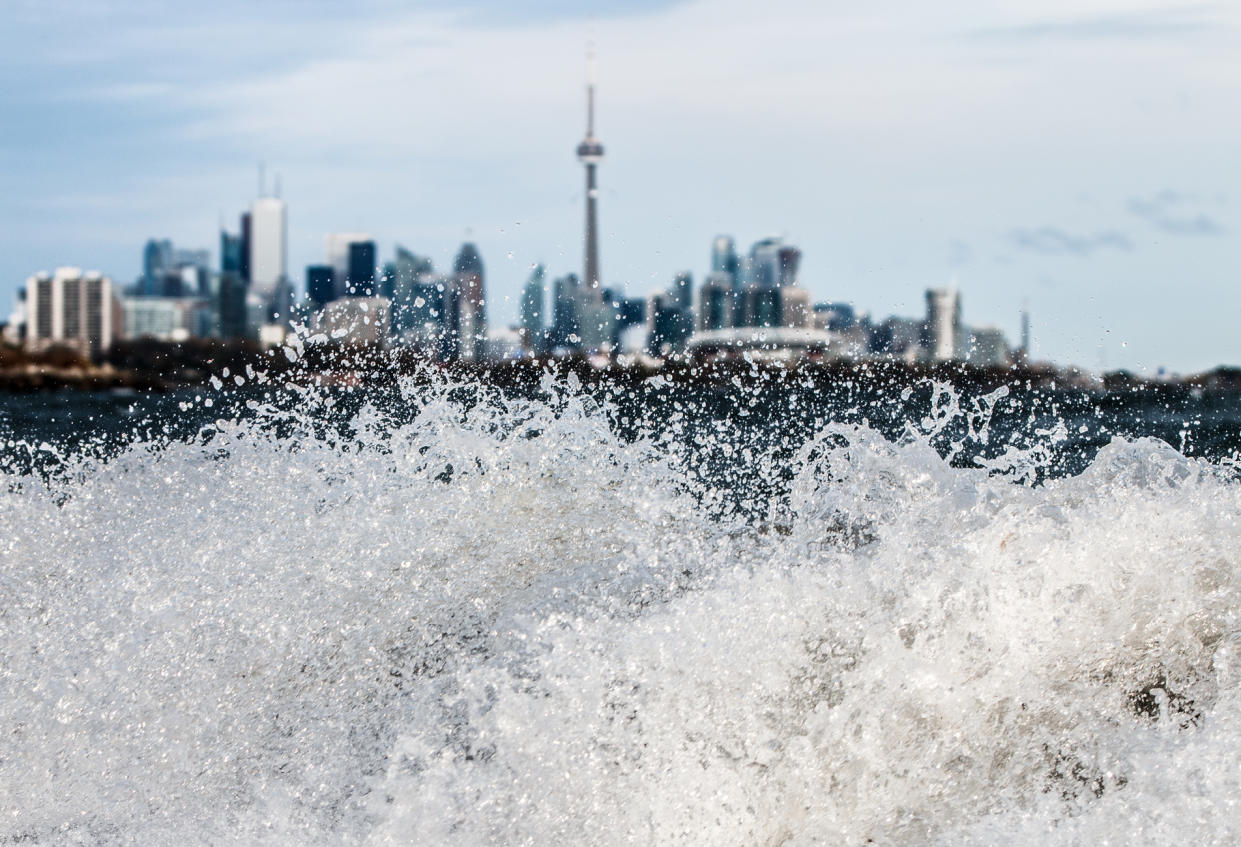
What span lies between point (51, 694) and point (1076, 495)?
418 cm

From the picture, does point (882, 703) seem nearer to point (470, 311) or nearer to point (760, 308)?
point (470, 311)

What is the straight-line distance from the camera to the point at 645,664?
4387mm

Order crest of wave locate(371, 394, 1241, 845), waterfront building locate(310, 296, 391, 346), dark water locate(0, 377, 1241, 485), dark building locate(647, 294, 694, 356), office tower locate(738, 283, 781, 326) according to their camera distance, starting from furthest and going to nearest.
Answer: office tower locate(738, 283, 781, 326), dark building locate(647, 294, 694, 356), dark water locate(0, 377, 1241, 485), waterfront building locate(310, 296, 391, 346), crest of wave locate(371, 394, 1241, 845)

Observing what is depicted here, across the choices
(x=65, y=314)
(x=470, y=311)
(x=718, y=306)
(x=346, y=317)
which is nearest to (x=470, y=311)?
(x=470, y=311)

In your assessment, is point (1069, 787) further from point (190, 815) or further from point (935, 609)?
point (190, 815)

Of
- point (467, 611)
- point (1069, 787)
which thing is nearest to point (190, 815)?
point (467, 611)

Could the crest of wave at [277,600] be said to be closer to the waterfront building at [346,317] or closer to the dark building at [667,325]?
the waterfront building at [346,317]

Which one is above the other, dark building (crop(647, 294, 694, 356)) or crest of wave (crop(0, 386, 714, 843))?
dark building (crop(647, 294, 694, 356))

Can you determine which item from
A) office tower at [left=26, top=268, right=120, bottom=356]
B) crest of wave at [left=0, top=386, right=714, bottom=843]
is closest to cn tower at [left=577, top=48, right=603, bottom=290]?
office tower at [left=26, top=268, right=120, bottom=356]

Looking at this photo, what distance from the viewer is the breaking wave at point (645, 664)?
4203 mm

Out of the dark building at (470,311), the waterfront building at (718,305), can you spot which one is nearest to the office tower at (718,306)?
the waterfront building at (718,305)

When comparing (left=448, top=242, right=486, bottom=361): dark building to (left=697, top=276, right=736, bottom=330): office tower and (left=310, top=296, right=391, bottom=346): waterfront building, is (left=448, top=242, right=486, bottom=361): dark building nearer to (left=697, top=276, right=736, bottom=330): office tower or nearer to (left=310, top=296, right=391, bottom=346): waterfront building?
(left=310, top=296, right=391, bottom=346): waterfront building

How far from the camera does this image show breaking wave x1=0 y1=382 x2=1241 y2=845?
4.20 metres

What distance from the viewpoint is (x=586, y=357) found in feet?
74.0
